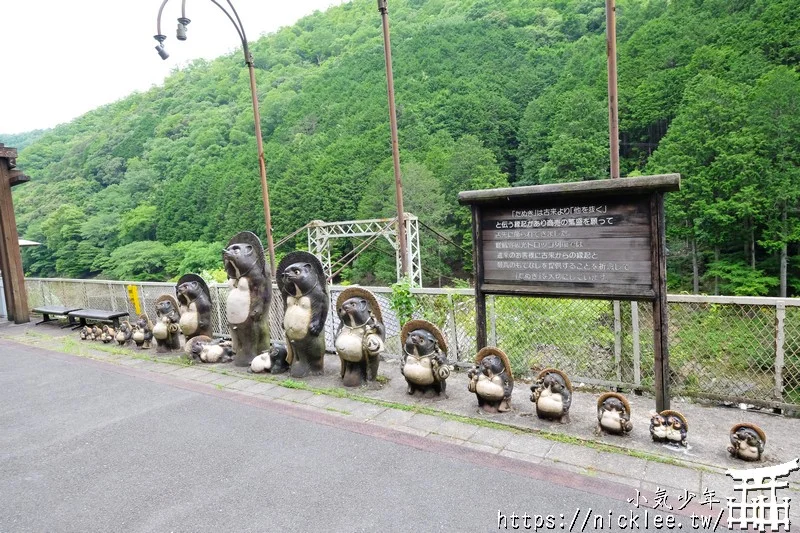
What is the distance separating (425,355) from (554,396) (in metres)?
1.37

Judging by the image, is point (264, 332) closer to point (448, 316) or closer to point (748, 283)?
point (448, 316)

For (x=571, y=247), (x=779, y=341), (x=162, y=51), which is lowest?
(x=779, y=341)

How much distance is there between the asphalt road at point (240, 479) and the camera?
329cm

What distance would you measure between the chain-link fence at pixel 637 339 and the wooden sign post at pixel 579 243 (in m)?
0.96

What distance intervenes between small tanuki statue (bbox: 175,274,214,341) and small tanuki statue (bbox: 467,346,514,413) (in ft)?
15.6

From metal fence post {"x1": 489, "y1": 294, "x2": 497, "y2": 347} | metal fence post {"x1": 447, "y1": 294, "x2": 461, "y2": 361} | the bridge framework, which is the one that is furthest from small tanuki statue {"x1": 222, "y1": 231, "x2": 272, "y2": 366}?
the bridge framework

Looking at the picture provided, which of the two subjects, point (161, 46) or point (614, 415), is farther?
point (161, 46)

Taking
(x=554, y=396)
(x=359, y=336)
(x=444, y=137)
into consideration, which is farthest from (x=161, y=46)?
(x=444, y=137)

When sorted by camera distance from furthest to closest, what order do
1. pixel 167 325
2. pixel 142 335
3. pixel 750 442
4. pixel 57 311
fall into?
1. pixel 57 311
2. pixel 142 335
3. pixel 167 325
4. pixel 750 442

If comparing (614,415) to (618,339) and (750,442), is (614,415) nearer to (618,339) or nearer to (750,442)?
(750,442)

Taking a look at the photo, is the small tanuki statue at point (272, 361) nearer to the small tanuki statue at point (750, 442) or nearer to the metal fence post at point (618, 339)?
the metal fence post at point (618, 339)

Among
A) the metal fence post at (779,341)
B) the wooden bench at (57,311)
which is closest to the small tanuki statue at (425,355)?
the metal fence post at (779,341)

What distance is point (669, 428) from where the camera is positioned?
3906 millimetres

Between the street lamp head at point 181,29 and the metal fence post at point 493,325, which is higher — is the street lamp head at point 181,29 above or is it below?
above
